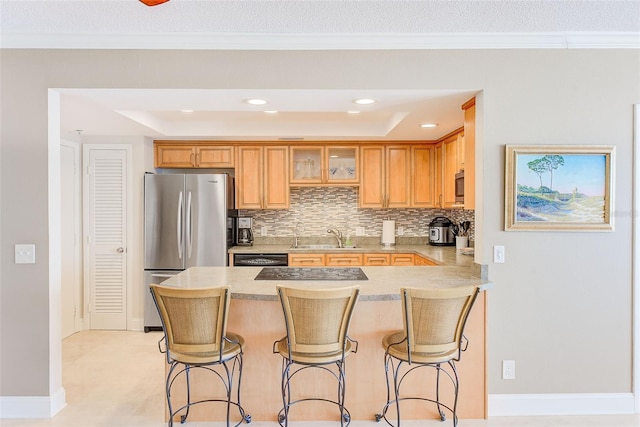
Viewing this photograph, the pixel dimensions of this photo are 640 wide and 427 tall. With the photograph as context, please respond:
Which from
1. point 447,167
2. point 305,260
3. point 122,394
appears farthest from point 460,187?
point 122,394

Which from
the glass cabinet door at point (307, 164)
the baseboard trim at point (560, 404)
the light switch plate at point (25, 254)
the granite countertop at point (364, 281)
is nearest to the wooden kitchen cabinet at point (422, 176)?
the glass cabinet door at point (307, 164)

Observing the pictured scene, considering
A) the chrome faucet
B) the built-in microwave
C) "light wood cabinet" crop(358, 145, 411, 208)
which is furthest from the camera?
the chrome faucet

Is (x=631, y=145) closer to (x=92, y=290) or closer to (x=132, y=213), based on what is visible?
(x=132, y=213)

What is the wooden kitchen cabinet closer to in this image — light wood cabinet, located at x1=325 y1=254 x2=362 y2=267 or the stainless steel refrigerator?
light wood cabinet, located at x1=325 y1=254 x2=362 y2=267

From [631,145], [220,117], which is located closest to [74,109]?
[220,117]

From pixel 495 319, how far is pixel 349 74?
6.13 ft

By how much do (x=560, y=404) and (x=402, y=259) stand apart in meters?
2.14

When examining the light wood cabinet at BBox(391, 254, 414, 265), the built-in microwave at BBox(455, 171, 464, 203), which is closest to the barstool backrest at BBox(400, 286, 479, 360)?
the built-in microwave at BBox(455, 171, 464, 203)

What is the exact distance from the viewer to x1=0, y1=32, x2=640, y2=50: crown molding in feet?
8.06

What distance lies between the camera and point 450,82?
252cm

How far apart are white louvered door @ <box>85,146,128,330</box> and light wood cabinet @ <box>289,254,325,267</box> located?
1.92 meters

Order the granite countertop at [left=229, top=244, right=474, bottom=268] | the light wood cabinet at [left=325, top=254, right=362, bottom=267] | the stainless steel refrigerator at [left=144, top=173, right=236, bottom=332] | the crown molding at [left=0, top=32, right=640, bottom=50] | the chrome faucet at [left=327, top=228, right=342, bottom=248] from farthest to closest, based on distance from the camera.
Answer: the chrome faucet at [left=327, top=228, right=342, bottom=248], the light wood cabinet at [left=325, top=254, right=362, bottom=267], the stainless steel refrigerator at [left=144, top=173, right=236, bottom=332], the granite countertop at [left=229, top=244, right=474, bottom=268], the crown molding at [left=0, top=32, right=640, bottom=50]

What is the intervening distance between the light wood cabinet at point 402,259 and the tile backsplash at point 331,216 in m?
0.67

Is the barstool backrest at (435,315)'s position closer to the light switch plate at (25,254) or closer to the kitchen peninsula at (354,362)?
the kitchen peninsula at (354,362)
